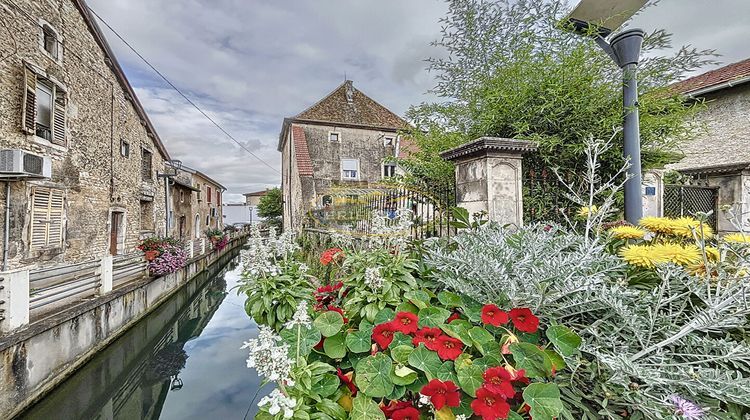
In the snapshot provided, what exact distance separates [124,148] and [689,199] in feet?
47.2

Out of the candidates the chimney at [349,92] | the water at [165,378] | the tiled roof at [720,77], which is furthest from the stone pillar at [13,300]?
the chimney at [349,92]

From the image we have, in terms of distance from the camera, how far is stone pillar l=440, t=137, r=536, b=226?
2979 mm

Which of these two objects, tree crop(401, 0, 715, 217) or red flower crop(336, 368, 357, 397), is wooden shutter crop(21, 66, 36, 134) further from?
red flower crop(336, 368, 357, 397)

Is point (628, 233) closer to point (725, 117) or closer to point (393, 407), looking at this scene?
point (393, 407)

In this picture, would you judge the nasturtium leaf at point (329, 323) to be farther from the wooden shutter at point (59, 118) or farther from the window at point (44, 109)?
the wooden shutter at point (59, 118)

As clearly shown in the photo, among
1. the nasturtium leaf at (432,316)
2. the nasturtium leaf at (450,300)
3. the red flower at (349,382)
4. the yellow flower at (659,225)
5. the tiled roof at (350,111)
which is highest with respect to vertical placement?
the tiled roof at (350,111)

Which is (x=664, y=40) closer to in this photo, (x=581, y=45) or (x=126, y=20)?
(x=581, y=45)

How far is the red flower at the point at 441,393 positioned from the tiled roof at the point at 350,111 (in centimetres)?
1458

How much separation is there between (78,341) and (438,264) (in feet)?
20.4

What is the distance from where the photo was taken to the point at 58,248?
6.88 m

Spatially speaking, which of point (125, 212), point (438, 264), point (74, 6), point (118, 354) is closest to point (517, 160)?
point (438, 264)

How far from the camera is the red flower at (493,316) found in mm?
1322

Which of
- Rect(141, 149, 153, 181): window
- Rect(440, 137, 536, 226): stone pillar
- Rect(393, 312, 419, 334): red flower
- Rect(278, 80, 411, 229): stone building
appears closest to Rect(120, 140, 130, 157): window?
Rect(141, 149, 153, 181): window

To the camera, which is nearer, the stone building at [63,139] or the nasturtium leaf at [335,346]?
the nasturtium leaf at [335,346]
